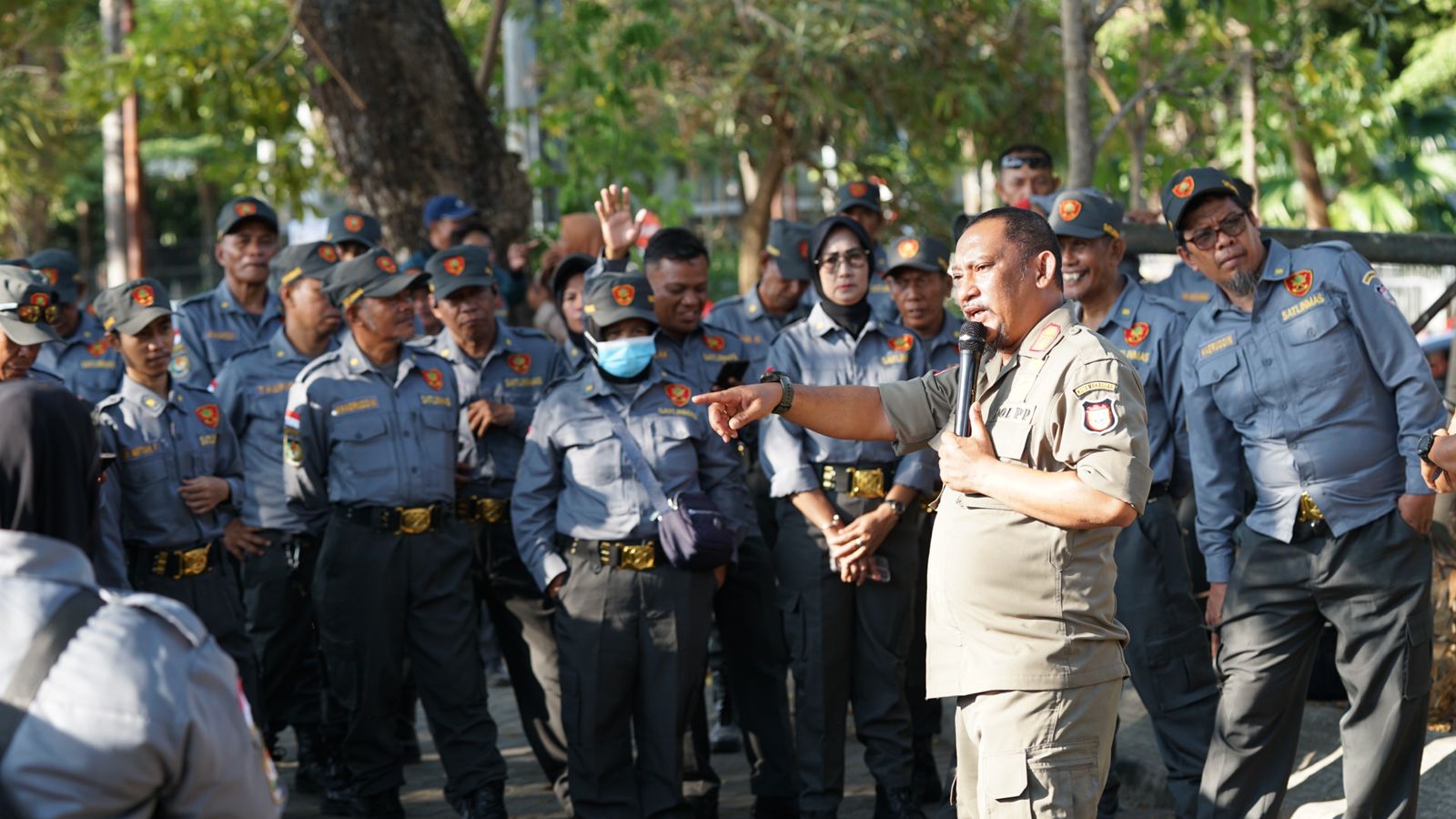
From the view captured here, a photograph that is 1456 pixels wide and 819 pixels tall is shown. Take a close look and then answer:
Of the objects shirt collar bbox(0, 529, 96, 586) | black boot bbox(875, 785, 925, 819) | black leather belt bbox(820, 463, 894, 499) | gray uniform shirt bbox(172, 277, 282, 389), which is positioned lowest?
black boot bbox(875, 785, 925, 819)

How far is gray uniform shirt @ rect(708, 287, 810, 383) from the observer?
7.94 meters

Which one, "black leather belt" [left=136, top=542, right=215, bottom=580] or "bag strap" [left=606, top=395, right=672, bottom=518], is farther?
"black leather belt" [left=136, top=542, right=215, bottom=580]

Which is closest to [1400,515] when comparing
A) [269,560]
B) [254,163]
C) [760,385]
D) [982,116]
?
[760,385]

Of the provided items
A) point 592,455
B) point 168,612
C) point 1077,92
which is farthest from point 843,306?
point 168,612

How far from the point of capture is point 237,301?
7633mm

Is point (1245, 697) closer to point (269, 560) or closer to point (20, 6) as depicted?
point (269, 560)

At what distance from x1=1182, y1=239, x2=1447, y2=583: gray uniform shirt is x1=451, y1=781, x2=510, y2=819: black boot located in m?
3.03

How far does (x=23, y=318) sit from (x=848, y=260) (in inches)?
123

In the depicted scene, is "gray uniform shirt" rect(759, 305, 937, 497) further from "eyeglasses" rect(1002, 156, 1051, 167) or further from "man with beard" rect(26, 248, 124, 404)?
"man with beard" rect(26, 248, 124, 404)

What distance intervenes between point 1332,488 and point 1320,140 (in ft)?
30.8

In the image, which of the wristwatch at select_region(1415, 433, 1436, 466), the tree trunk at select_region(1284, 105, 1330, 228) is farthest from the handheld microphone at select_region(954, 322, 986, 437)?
the tree trunk at select_region(1284, 105, 1330, 228)

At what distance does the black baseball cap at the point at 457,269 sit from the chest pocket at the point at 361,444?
920mm

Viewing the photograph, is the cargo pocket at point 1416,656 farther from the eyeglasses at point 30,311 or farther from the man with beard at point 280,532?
the eyeglasses at point 30,311

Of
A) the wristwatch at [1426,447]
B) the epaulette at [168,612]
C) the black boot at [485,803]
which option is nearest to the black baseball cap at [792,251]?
the black boot at [485,803]
